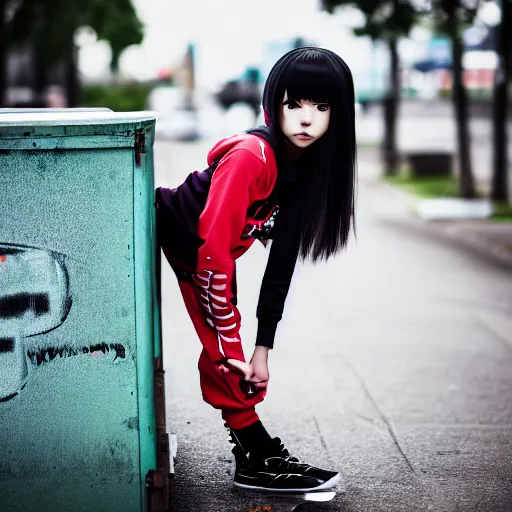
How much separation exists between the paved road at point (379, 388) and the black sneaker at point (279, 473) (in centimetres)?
7

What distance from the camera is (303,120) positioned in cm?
322

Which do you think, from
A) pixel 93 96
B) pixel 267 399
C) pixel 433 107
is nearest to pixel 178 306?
pixel 267 399

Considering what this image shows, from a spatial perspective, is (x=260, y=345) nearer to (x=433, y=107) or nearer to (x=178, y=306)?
(x=178, y=306)

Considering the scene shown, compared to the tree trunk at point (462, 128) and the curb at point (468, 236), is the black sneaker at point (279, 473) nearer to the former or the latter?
the curb at point (468, 236)

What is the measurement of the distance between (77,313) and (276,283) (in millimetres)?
754

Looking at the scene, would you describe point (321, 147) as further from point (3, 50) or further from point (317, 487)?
point (3, 50)

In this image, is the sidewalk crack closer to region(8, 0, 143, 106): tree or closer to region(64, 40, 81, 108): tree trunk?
region(8, 0, 143, 106): tree

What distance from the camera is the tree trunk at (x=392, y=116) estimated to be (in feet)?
64.7

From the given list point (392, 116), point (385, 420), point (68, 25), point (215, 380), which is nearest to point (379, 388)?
point (385, 420)

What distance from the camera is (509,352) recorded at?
20.1 feet

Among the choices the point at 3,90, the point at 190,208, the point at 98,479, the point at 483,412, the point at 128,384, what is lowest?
the point at 483,412

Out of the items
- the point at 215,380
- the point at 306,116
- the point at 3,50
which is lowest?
the point at 215,380

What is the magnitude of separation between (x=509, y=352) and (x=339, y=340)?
1140 millimetres

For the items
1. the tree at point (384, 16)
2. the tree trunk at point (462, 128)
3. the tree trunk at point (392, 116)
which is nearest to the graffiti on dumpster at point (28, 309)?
the tree at point (384, 16)
